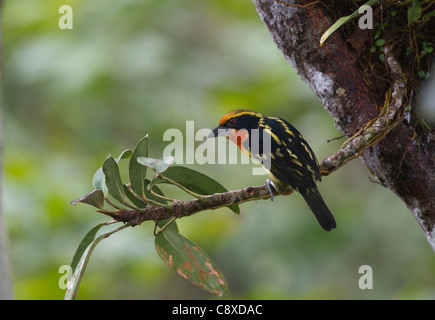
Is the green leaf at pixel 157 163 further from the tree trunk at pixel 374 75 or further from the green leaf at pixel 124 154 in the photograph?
the tree trunk at pixel 374 75

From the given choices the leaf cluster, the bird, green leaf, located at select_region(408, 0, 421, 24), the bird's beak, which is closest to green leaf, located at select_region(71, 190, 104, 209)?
the leaf cluster

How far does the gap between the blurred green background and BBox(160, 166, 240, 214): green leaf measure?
8.20ft

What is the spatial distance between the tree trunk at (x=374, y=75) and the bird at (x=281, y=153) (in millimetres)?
279

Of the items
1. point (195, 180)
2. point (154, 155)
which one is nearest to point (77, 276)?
point (195, 180)

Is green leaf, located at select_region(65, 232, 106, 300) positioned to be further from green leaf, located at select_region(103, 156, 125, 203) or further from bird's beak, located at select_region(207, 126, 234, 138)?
bird's beak, located at select_region(207, 126, 234, 138)

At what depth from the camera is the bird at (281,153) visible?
7.11 ft

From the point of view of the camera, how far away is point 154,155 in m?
5.14

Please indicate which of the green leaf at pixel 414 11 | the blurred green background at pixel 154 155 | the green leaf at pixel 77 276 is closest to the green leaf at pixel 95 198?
the green leaf at pixel 77 276

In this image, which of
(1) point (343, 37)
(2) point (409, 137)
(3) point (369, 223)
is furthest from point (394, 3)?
(3) point (369, 223)

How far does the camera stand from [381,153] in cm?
191

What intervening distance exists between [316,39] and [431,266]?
3.30 metres

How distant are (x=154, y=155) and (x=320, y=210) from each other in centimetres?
317
